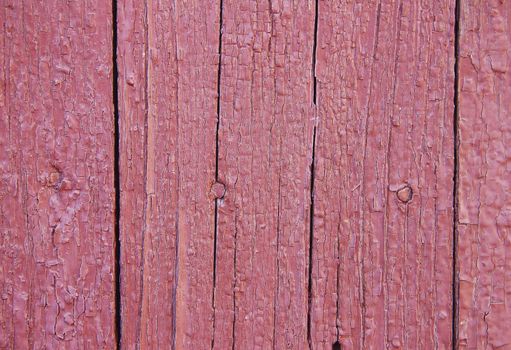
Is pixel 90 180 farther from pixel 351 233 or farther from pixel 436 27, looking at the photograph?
Result: pixel 436 27

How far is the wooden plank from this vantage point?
136cm

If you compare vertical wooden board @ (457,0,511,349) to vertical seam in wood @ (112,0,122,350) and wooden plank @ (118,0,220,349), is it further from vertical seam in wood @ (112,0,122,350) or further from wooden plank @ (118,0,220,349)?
vertical seam in wood @ (112,0,122,350)

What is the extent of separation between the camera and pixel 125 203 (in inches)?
53.8

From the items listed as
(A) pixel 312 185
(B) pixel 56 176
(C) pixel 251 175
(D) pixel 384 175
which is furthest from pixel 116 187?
(D) pixel 384 175

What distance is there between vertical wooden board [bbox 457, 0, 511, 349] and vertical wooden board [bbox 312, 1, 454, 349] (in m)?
0.03

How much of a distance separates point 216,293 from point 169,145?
344mm

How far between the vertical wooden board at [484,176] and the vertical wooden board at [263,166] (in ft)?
1.11

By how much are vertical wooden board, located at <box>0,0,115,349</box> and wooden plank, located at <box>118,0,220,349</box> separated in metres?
0.04

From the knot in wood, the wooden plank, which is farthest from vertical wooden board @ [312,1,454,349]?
the wooden plank

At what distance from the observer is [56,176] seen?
1.37 metres

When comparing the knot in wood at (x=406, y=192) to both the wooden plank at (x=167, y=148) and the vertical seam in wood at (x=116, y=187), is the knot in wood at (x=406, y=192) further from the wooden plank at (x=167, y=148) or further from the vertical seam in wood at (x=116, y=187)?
the vertical seam in wood at (x=116, y=187)

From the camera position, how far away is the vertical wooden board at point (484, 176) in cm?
134

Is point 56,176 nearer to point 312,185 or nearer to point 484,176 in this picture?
point 312,185

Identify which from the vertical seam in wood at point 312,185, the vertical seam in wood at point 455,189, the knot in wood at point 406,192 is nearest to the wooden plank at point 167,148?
the vertical seam in wood at point 312,185
